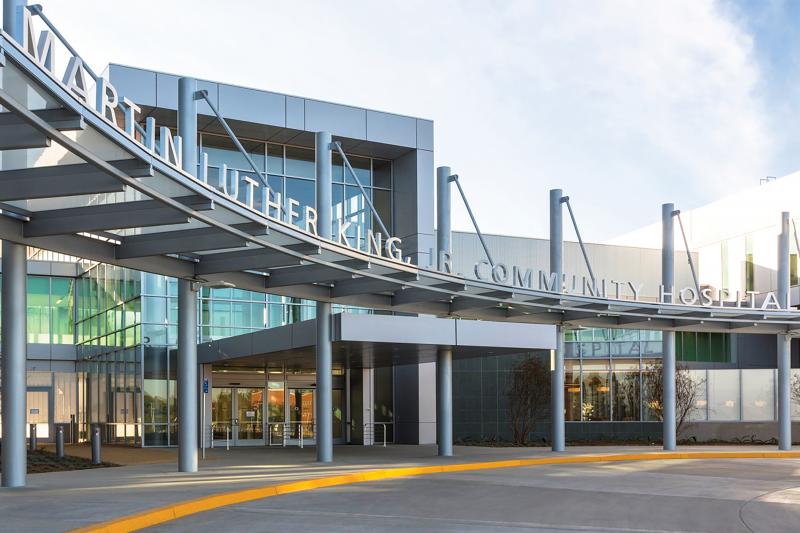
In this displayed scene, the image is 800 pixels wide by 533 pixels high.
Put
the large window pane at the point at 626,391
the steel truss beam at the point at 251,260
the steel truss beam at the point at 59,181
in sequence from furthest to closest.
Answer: the large window pane at the point at 626,391 < the steel truss beam at the point at 251,260 < the steel truss beam at the point at 59,181

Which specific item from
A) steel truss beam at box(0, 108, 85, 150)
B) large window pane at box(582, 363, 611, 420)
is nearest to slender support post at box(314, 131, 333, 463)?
steel truss beam at box(0, 108, 85, 150)

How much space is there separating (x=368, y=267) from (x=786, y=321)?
17.0 m

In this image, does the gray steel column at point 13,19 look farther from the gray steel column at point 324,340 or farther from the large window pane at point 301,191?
the large window pane at point 301,191

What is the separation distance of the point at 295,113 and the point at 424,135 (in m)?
5.34

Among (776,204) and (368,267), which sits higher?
(776,204)

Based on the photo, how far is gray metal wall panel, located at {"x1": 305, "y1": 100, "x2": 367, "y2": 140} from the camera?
34625 millimetres

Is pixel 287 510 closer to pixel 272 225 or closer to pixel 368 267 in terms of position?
pixel 272 225

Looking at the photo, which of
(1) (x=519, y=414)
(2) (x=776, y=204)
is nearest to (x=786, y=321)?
(1) (x=519, y=414)

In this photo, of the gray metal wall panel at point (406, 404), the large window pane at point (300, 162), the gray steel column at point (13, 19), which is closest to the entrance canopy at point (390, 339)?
the gray metal wall panel at point (406, 404)

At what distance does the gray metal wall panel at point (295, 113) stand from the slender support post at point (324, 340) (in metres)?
9.97

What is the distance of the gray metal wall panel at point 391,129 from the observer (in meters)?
35.9

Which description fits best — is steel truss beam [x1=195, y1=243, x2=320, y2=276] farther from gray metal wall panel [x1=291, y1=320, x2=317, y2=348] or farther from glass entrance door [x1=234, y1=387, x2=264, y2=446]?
glass entrance door [x1=234, y1=387, x2=264, y2=446]

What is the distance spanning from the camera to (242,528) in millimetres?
13281

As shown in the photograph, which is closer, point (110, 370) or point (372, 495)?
point (372, 495)
